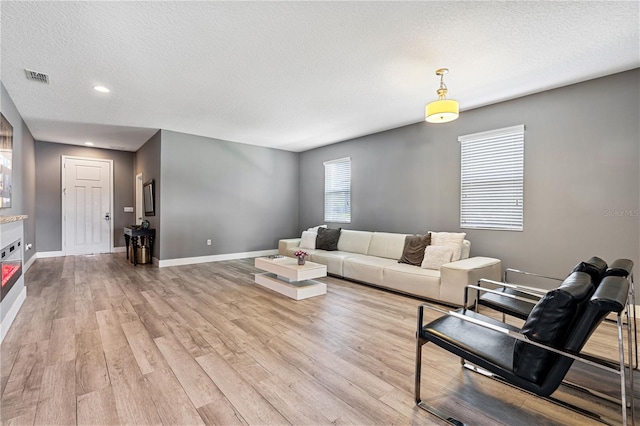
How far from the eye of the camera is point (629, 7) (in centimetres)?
216

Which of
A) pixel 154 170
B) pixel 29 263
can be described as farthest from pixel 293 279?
pixel 29 263

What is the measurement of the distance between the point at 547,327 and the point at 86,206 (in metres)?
9.03

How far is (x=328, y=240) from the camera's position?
5715mm

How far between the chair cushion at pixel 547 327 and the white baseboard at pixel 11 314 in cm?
391

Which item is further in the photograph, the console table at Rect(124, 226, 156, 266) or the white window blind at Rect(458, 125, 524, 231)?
the console table at Rect(124, 226, 156, 266)

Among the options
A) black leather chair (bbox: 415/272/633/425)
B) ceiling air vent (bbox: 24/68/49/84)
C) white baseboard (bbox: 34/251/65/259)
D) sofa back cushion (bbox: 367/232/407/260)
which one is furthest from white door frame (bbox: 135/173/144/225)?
black leather chair (bbox: 415/272/633/425)

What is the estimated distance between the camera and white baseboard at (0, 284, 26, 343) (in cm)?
260

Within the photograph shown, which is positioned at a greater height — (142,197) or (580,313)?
(142,197)

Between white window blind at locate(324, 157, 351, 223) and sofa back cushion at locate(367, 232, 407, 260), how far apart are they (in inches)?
47.3

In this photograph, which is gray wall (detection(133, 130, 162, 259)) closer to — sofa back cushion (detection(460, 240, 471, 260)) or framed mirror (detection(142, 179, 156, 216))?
framed mirror (detection(142, 179, 156, 216))

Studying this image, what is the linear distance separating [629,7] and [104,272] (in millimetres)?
7329

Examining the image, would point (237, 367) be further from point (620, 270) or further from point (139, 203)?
point (139, 203)

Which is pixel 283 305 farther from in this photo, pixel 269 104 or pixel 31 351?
pixel 269 104

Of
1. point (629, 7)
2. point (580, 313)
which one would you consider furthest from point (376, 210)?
point (580, 313)
